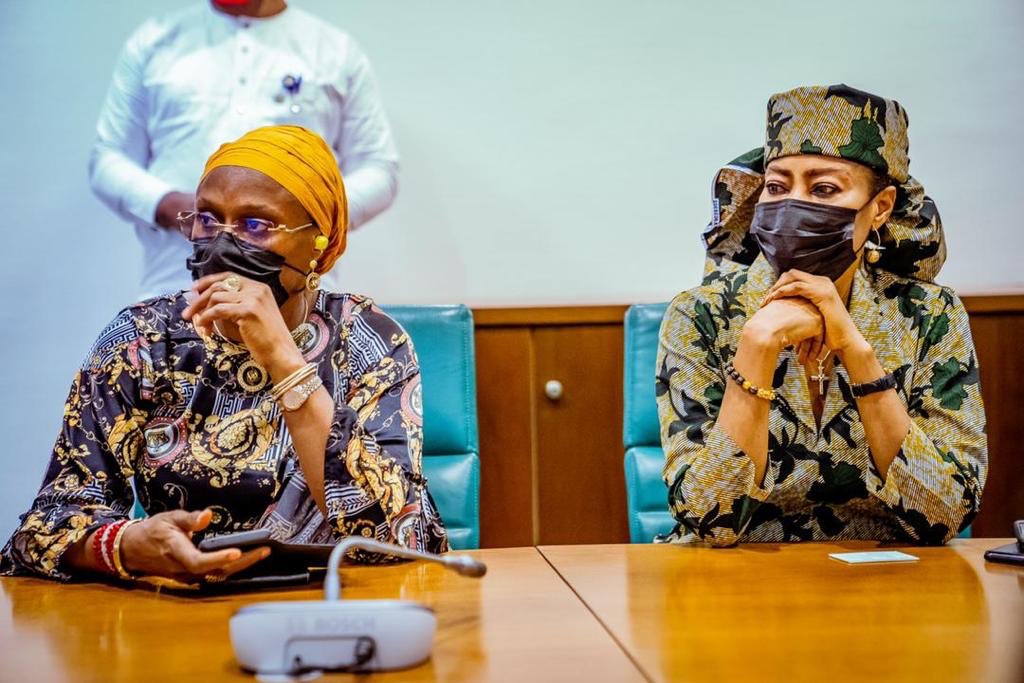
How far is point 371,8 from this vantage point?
308 centimetres

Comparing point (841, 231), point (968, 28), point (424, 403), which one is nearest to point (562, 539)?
point (424, 403)

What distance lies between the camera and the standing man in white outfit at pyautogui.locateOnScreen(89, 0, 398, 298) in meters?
2.78

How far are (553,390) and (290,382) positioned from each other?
945 mm

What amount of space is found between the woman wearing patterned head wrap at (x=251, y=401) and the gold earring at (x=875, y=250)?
842mm

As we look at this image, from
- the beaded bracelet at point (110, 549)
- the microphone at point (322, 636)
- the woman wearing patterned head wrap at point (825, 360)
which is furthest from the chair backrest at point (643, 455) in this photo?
→ the microphone at point (322, 636)

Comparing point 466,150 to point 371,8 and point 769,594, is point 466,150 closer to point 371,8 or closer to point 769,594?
point 371,8

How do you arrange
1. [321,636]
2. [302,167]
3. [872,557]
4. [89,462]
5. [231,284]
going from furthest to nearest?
1. [302,167]
2. [231,284]
3. [89,462]
4. [872,557]
5. [321,636]

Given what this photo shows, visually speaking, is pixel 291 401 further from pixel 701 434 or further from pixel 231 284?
pixel 701 434

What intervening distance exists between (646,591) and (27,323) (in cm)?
231

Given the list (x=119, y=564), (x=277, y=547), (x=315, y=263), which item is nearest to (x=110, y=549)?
(x=119, y=564)

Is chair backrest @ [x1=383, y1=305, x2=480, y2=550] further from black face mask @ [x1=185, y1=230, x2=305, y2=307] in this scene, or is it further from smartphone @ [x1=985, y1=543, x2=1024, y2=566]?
smartphone @ [x1=985, y1=543, x2=1024, y2=566]

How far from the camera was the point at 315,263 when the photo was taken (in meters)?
1.85

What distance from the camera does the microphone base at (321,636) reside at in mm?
951

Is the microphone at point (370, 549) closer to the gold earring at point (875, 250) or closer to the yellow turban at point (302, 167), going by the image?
the yellow turban at point (302, 167)
